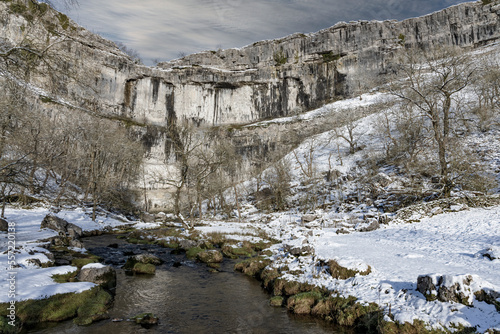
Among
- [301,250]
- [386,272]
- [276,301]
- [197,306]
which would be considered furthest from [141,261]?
[386,272]

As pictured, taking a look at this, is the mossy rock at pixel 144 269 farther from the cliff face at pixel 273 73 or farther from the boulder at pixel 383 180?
the cliff face at pixel 273 73

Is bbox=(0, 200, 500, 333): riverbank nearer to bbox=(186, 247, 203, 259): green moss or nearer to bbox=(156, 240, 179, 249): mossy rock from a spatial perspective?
bbox=(186, 247, 203, 259): green moss

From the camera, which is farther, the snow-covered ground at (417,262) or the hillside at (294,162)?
the hillside at (294,162)

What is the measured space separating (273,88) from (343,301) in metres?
68.6

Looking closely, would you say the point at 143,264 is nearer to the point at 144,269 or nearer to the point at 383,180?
the point at 144,269

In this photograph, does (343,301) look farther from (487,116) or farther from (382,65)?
(382,65)

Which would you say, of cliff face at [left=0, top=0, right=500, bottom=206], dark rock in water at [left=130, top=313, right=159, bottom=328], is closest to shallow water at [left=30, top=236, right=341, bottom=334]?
dark rock in water at [left=130, top=313, right=159, bottom=328]

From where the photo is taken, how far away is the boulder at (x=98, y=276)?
1079 cm

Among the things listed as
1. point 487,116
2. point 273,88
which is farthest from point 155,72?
point 487,116

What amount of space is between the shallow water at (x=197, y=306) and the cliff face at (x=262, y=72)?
4811 cm

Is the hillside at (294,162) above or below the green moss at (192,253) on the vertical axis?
above

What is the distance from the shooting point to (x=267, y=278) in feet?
40.1

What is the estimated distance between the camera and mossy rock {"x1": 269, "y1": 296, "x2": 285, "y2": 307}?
9.97 meters

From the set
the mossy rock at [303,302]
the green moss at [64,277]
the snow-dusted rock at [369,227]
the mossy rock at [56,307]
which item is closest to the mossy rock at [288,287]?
the mossy rock at [303,302]
